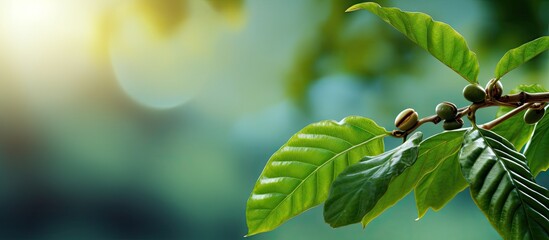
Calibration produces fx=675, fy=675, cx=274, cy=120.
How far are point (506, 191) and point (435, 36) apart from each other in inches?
→ 4.6

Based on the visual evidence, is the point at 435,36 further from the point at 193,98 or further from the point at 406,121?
the point at 193,98

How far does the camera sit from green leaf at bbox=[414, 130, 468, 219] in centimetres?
37

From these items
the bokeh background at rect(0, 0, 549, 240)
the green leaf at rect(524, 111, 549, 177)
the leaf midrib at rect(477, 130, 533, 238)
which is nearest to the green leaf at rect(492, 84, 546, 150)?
the green leaf at rect(524, 111, 549, 177)

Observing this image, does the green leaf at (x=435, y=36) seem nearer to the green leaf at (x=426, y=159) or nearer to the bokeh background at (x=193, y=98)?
the green leaf at (x=426, y=159)

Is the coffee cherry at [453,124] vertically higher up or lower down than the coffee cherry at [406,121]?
lower down

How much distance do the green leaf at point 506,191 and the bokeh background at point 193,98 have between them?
1967 mm

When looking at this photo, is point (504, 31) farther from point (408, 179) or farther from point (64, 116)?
point (408, 179)

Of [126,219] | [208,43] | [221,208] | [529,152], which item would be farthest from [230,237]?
[529,152]

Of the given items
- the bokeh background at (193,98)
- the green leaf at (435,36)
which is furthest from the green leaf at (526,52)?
the bokeh background at (193,98)

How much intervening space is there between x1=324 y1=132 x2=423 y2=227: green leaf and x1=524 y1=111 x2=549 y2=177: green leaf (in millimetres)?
139

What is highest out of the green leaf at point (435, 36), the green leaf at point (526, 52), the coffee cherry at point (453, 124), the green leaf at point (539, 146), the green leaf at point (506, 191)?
the green leaf at point (435, 36)

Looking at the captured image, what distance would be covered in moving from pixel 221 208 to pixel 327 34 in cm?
70

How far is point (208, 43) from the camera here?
2.38 meters

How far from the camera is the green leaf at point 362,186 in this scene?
326 millimetres
